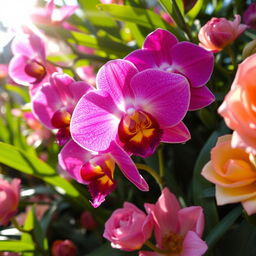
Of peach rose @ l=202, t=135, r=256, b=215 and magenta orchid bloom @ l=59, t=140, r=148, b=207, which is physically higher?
peach rose @ l=202, t=135, r=256, b=215

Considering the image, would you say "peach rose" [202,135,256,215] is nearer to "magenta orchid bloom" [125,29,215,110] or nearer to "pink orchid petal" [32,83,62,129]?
"magenta orchid bloom" [125,29,215,110]

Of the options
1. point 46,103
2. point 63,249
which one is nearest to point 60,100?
point 46,103

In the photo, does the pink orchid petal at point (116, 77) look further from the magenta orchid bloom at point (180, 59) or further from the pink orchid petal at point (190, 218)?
the pink orchid petal at point (190, 218)

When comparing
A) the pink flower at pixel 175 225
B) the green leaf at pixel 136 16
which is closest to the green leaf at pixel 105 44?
the green leaf at pixel 136 16

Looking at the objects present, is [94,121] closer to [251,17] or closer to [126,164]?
[126,164]

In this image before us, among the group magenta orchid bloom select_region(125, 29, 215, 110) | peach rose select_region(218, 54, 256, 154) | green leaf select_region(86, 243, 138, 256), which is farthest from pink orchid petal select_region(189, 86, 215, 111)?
green leaf select_region(86, 243, 138, 256)

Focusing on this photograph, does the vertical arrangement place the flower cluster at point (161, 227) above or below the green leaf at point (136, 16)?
below
